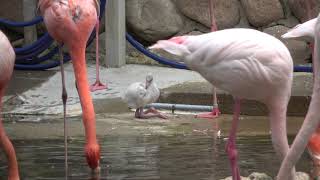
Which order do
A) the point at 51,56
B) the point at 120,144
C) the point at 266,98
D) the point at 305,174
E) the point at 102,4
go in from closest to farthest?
the point at 266,98 → the point at 305,174 → the point at 120,144 → the point at 102,4 → the point at 51,56

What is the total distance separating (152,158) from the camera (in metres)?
5.01

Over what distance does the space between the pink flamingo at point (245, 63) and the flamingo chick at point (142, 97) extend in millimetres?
2699

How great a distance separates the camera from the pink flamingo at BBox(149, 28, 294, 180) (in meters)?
3.90

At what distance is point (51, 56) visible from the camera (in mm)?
9086

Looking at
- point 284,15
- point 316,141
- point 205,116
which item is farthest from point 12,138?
point 284,15

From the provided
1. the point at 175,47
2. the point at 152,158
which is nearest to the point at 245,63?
the point at 175,47

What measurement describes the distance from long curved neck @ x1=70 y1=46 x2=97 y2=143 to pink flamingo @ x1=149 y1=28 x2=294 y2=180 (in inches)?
27.1

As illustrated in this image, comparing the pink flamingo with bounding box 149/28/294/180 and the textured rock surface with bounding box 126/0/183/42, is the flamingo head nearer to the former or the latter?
the pink flamingo with bounding box 149/28/294/180

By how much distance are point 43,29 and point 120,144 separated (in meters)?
4.59

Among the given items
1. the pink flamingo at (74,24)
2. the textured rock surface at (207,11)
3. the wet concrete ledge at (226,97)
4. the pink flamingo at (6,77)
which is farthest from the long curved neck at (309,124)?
the textured rock surface at (207,11)

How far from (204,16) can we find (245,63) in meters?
6.03

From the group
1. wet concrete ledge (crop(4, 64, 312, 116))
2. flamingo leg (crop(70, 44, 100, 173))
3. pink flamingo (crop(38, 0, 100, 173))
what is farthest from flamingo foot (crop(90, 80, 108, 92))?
flamingo leg (crop(70, 44, 100, 173))

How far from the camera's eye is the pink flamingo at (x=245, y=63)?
3902 mm

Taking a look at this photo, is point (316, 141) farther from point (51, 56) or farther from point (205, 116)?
point (51, 56)
